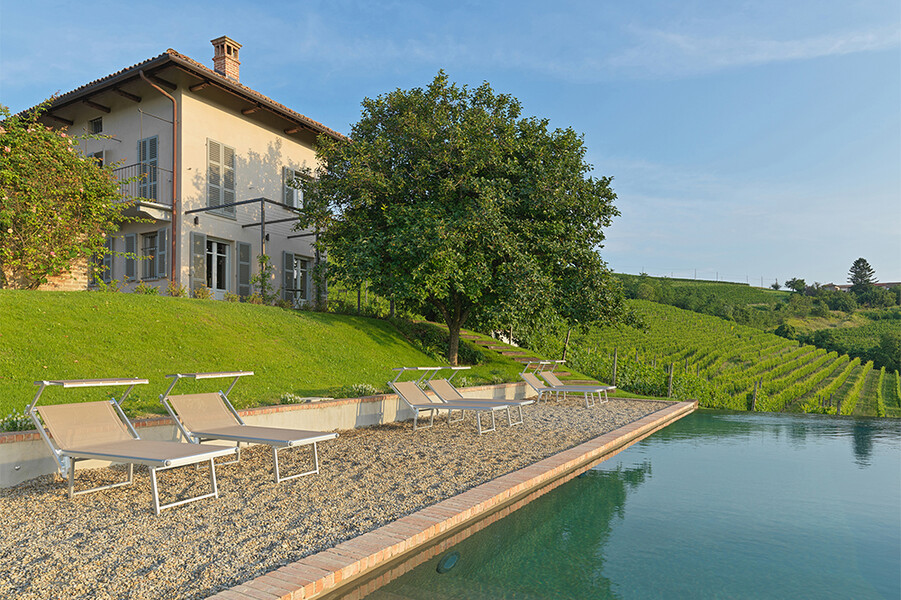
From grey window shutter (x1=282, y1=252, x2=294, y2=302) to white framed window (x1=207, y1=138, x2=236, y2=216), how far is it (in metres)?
2.30

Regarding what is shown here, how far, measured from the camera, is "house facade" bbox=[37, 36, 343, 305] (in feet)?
54.1

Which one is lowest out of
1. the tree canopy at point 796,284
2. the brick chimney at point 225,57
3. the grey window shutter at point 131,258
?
the grey window shutter at point 131,258

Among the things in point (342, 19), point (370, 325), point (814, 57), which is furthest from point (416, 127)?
point (814, 57)

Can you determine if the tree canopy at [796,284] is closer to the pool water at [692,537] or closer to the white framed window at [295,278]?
the white framed window at [295,278]

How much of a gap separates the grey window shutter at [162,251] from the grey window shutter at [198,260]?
731mm

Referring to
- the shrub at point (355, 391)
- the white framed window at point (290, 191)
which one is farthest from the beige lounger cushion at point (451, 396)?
the white framed window at point (290, 191)

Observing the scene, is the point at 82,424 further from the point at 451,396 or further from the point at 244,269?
the point at 244,269

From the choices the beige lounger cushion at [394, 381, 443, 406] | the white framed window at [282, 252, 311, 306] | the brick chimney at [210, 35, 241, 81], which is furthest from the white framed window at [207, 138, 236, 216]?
the beige lounger cushion at [394, 381, 443, 406]

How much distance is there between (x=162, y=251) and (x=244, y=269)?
234cm

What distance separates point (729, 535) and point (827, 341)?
60.0 metres

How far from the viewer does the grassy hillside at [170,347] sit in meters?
7.91

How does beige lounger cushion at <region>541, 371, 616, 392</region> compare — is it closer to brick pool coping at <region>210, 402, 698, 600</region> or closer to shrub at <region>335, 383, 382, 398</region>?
shrub at <region>335, 383, 382, 398</region>

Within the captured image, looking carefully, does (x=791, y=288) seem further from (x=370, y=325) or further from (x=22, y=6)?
(x=22, y=6)

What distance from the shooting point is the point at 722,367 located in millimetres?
31422
